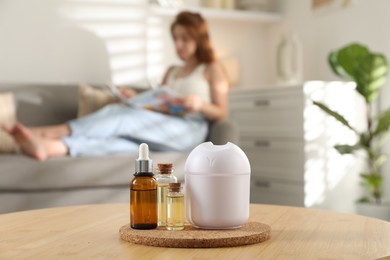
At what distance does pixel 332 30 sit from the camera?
3.78 meters

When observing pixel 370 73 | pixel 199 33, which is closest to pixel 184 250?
pixel 370 73

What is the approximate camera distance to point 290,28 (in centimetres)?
420

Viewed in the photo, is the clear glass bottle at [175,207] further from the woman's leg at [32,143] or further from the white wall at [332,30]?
the white wall at [332,30]

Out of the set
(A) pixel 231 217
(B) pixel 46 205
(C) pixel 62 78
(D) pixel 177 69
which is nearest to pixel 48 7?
(C) pixel 62 78

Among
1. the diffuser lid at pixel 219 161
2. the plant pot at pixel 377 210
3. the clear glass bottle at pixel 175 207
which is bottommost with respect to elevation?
the plant pot at pixel 377 210

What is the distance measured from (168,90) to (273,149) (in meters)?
0.75

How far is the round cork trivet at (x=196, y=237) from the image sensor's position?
1.01 meters

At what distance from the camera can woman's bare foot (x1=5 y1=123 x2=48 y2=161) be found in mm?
2586

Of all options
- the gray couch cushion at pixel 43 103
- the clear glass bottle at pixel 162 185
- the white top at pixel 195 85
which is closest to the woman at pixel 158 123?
the white top at pixel 195 85

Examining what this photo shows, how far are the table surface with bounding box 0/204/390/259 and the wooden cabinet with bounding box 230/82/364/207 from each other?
1888 millimetres

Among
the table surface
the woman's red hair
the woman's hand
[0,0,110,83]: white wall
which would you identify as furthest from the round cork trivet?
[0,0,110,83]: white wall

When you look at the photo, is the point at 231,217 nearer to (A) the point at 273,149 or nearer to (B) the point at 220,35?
(A) the point at 273,149

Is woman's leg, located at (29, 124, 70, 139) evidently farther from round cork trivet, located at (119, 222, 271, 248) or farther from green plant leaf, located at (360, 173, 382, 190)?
round cork trivet, located at (119, 222, 271, 248)

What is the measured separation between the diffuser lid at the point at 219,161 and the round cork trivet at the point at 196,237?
104 mm
